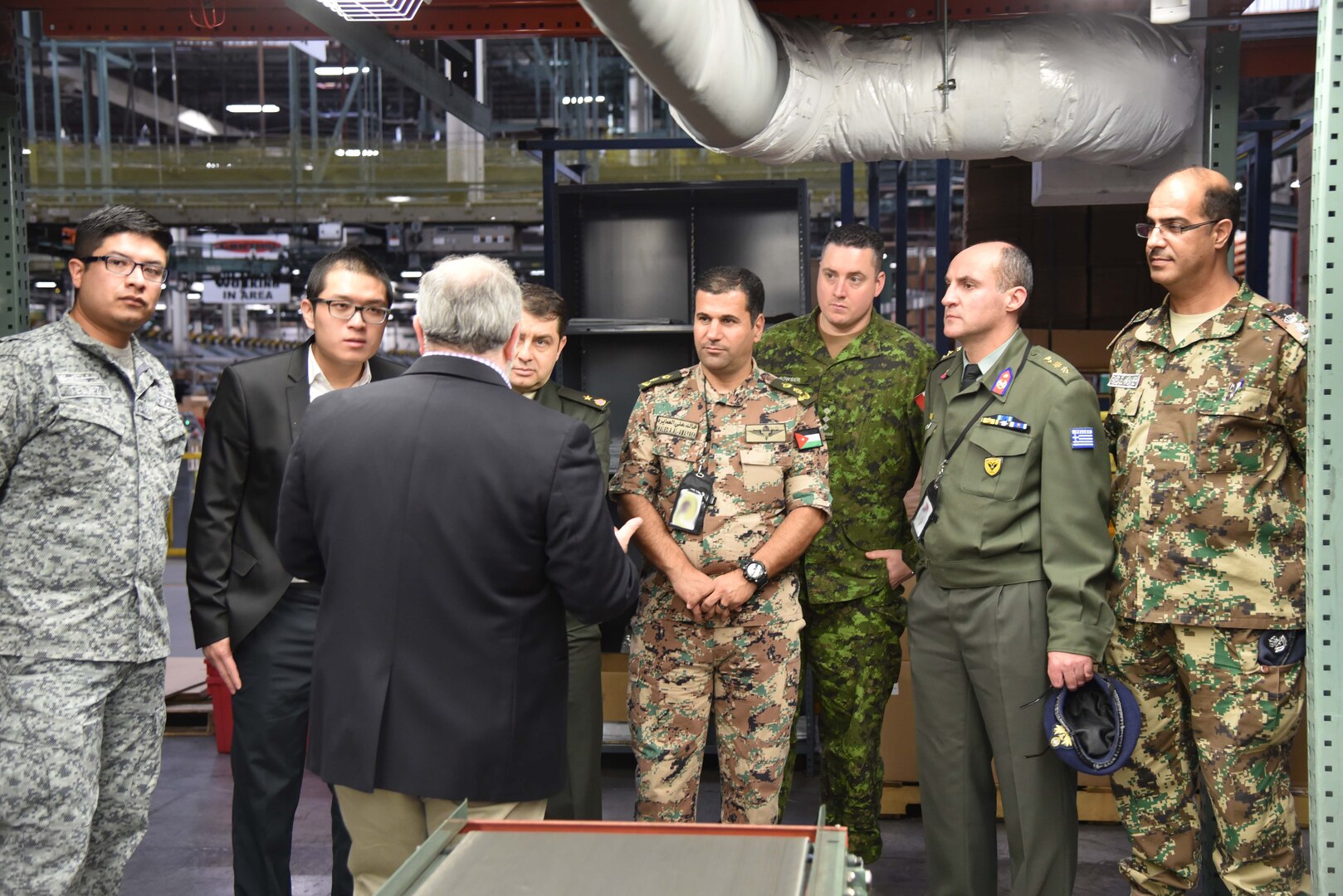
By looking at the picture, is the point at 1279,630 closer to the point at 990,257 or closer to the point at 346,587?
the point at 990,257

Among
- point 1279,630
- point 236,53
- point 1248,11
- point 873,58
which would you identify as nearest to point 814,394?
point 873,58

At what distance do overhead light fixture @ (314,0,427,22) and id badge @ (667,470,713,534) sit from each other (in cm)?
149

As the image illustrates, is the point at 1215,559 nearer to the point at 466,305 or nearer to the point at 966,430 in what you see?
the point at 966,430

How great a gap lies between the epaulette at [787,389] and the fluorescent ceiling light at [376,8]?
1.39 m

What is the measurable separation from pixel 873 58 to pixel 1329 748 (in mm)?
2068

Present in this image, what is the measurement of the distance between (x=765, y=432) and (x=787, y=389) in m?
0.16

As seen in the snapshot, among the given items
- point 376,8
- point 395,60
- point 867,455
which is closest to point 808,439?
point 867,455

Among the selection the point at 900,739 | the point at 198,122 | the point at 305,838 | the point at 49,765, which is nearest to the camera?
the point at 49,765

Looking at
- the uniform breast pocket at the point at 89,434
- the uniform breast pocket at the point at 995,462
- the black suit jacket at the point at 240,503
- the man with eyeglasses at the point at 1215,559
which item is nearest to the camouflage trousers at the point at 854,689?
the uniform breast pocket at the point at 995,462

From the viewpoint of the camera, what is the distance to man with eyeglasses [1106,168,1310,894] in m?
2.61

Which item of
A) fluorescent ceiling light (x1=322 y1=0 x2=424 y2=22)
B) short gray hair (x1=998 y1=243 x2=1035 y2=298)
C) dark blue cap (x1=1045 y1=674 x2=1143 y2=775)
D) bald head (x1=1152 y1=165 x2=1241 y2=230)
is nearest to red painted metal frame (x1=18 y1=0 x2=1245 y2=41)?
fluorescent ceiling light (x1=322 y1=0 x2=424 y2=22)

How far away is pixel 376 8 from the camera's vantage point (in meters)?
3.11

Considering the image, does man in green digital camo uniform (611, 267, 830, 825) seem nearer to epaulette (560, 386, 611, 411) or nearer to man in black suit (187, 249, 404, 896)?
epaulette (560, 386, 611, 411)

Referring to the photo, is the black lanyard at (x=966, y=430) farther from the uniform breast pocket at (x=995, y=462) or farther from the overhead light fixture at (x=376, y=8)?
the overhead light fixture at (x=376, y=8)
